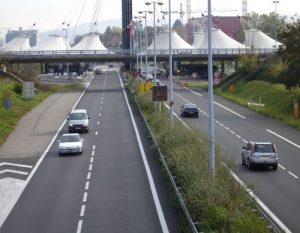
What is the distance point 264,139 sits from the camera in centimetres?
4450

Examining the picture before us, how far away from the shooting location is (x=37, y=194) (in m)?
28.0

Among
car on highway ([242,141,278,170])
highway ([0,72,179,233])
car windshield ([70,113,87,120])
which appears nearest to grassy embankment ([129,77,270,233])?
highway ([0,72,179,233])

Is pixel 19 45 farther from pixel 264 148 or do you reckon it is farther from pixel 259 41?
pixel 264 148

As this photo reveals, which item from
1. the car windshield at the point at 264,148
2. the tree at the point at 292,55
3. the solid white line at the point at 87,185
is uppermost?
the tree at the point at 292,55

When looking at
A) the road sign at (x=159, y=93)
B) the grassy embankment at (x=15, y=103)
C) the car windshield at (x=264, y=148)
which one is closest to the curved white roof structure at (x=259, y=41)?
the grassy embankment at (x=15, y=103)

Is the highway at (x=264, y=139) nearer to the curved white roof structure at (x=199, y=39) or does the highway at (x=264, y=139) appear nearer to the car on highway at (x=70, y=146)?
the car on highway at (x=70, y=146)

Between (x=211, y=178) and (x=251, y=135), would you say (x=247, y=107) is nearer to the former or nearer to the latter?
(x=251, y=135)

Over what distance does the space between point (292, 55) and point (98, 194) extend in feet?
120

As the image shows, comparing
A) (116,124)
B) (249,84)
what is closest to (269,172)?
(116,124)

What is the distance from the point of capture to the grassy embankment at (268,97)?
5838 centimetres

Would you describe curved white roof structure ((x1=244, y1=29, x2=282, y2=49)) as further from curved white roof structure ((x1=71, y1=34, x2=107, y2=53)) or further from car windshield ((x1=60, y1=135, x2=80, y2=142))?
car windshield ((x1=60, y1=135, x2=80, y2=142))

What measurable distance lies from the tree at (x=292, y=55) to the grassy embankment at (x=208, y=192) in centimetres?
2936

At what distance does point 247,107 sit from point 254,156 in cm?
3619

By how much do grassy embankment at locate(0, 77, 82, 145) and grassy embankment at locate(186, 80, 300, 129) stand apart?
2277cm
